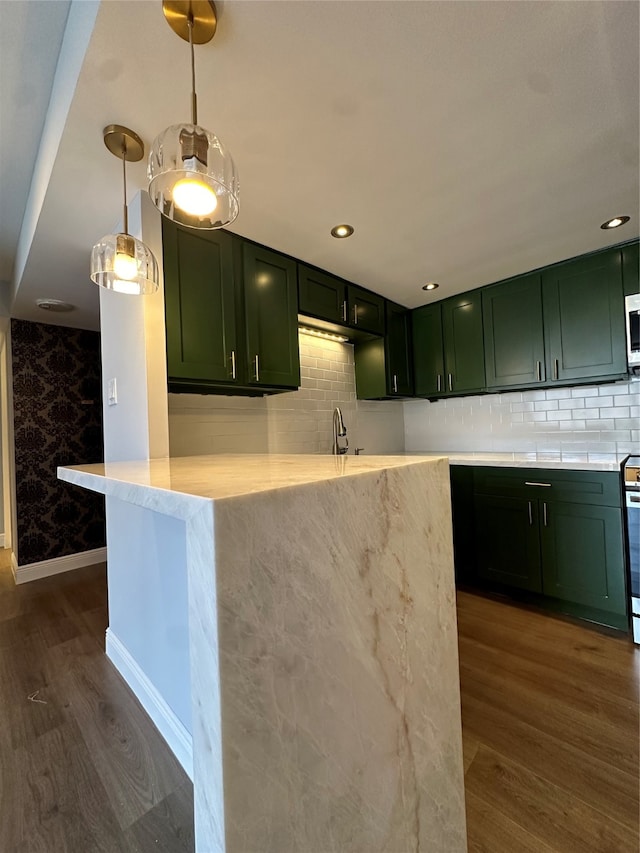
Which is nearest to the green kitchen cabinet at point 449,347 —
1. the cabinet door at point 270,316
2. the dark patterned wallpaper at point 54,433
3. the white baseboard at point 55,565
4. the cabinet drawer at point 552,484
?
the cabinet drawer at point 552,484

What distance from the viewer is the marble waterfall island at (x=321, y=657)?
51 cm

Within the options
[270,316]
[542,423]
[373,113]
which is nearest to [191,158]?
[373,113]

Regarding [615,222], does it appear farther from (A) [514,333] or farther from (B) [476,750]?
(B) [476,750]

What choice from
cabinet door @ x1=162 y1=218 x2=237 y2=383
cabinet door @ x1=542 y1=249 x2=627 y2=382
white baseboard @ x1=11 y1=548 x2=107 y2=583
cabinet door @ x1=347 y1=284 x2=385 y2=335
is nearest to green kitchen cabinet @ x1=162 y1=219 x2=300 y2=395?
cabinet door @ x1=162 y1=218 x2=237 y2=383

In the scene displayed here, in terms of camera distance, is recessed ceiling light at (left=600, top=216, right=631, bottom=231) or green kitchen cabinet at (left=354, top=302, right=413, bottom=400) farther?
green kitchen cabinet at (left=354, top=302, right=413, bottom=400)

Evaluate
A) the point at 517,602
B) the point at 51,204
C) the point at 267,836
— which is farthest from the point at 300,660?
the point at 517,602

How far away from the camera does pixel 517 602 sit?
2.48 metres

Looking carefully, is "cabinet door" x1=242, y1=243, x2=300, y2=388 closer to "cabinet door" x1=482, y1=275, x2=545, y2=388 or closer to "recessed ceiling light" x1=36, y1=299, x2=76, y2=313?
"cabinet door" x1=482, y1=275, x2=545, y2=388

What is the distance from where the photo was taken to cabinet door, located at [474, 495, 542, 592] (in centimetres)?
241

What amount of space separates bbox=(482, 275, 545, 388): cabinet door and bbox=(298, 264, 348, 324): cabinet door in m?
1.17

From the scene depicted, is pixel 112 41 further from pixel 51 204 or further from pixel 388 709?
pixel 388 709

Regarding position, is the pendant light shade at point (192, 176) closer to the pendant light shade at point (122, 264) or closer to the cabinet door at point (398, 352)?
the pendant light shade at point (122, 264)

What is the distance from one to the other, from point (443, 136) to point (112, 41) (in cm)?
109

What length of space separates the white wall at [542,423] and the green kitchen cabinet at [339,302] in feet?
3.49
